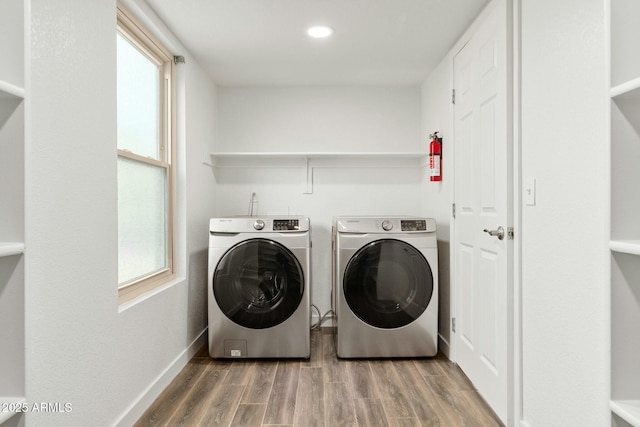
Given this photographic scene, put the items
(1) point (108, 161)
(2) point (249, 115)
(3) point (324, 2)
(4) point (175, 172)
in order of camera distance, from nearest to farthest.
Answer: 1. (1) point (108, 161)
2. (3) point (324, 2)
3. (4) point (175, 172)
4. (2) point (249, 115)

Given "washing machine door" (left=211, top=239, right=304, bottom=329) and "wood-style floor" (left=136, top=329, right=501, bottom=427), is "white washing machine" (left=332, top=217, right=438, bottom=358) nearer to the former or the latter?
"wood-style floor" (left=136, top=329, right=501, bottom=427)

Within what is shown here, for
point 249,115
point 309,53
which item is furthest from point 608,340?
point 249,115

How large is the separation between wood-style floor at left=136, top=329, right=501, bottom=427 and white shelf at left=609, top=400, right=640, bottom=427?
977 millimetres

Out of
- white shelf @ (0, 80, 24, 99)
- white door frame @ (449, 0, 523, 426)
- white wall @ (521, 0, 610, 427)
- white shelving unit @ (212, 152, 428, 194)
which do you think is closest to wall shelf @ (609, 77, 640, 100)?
white wall @ (521, 0, 610, 427)

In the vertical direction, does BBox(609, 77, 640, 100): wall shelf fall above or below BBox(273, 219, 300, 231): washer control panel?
above

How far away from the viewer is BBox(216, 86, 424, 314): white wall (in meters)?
3.29

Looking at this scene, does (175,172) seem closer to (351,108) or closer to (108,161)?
(108,161)

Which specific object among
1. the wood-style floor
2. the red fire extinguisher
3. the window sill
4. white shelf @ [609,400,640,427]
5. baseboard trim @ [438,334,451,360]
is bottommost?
the wood-style floor

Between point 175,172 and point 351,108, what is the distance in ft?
5.33

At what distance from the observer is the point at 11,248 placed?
0.91 meters

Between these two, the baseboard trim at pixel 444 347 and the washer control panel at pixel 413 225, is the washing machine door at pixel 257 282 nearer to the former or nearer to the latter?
the washer control panel at pixel 413 225

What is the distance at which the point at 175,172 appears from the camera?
7.97ft

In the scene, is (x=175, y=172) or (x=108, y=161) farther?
(x=175, y=172)

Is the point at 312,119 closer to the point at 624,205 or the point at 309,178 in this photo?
the point at 309,178
